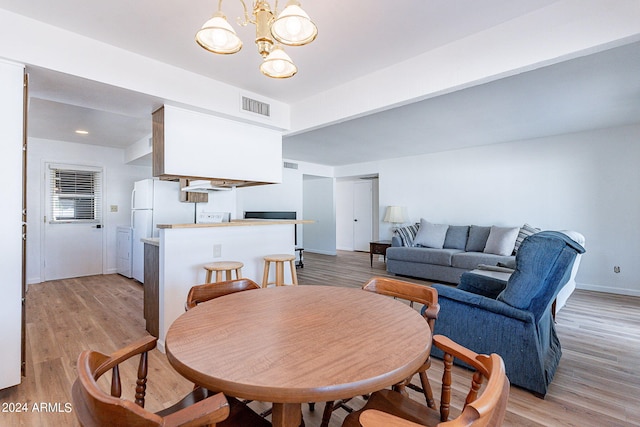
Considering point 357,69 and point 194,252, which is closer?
point 357,69

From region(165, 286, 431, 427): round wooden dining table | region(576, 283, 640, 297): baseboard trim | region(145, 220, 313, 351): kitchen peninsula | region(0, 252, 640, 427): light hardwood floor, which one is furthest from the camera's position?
region(576, 283, 640, 297): baseboard trim

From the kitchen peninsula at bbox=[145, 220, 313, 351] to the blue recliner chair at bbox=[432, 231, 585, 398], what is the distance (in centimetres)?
203

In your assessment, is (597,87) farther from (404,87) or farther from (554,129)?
(404,87)

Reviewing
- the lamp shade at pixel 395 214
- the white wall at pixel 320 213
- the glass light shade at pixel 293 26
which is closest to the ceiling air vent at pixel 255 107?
the glass light shade at pixel 293 26

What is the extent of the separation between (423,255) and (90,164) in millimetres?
6105

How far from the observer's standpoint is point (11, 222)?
1892 millimetres

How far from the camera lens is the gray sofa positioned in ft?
15.0

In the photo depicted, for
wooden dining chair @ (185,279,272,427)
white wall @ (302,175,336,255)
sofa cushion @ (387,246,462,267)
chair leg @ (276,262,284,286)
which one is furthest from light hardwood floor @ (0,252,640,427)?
white wall @ (302,175,336,255)

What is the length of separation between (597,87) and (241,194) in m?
5.68

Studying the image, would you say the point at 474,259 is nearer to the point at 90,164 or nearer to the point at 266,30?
the point at 266,30

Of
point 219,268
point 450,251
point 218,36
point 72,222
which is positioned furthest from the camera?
point 72,222

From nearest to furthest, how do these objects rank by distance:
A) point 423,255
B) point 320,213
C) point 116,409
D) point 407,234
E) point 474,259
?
1. point 116,409
2. point 474,259
3. point 423,255
4. point 407,234
5. point 320,213

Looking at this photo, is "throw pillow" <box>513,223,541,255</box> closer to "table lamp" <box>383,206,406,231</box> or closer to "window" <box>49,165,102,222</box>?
"table lamp" <box>383,206,406,231</box>

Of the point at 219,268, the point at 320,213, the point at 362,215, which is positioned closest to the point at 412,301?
the point at 219,268
